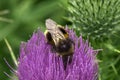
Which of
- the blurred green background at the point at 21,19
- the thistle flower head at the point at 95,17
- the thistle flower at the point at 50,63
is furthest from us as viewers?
the blurred green background at the point at 21,19

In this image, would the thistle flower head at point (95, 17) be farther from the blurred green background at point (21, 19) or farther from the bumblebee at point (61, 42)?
the blurred green background at point (21, 19)

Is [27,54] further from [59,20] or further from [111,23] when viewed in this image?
[59,20]

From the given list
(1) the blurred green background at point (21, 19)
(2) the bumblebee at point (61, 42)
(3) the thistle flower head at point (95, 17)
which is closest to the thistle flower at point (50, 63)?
(2) the bumblebee at point (61, 42)

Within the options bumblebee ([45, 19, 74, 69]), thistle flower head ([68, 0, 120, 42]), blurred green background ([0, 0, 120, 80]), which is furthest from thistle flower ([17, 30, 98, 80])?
blurred green background ([0, 0, 120, 80])

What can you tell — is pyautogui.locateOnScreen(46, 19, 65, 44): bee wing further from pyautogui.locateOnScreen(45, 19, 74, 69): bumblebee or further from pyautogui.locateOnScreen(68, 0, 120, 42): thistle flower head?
pyautogui.locateOnScreen(68, 0, 120, 42): thistle flower head

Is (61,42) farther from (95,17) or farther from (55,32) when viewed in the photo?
(95,17)

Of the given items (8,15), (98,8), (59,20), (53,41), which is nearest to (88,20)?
Result: (98,8)
